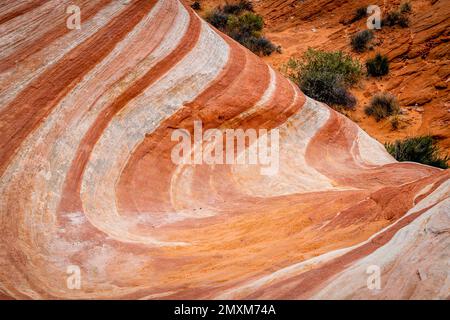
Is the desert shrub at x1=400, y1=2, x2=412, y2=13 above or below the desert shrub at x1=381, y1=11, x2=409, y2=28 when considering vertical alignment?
above

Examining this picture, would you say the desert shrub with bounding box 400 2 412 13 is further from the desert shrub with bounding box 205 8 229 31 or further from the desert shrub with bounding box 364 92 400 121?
the desert shrub with bounding box 205 8 229 31

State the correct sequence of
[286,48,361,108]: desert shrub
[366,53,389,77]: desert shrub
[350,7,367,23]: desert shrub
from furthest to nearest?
[350,7,367,23]: desert shrub < [366,53,389,77]: desert shrub < [286,48,361,108]: desert shrub

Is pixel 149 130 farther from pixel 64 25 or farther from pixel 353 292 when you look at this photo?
pixel 353 292

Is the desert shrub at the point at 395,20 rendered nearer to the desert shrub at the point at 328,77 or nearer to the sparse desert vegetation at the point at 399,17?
the sparse desert vegetation at the point at 399,17

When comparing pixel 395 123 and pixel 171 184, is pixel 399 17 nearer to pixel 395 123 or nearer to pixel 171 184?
pixel 395 123

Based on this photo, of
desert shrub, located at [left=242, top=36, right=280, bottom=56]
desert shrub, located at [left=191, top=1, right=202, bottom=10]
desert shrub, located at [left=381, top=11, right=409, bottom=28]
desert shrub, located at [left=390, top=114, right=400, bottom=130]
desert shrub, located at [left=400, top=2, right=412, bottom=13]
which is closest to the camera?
desert shrub, located at [left=390, top=114, right=400, bottom=130]

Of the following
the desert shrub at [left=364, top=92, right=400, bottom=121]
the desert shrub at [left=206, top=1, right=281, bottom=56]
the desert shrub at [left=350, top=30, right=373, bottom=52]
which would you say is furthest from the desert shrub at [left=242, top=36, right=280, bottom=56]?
the desert shrub at [left=364, top=92, right=400, bottom=121]

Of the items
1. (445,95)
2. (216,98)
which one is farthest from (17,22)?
(445,95)
